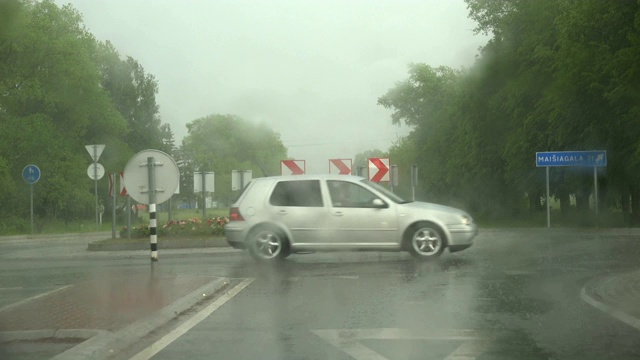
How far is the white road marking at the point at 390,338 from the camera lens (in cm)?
788

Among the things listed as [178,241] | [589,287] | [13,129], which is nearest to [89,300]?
[589,287]

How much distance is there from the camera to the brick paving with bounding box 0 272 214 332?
9.51m

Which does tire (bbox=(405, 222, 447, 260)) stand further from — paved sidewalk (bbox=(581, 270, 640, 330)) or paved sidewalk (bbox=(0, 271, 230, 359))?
paved sidewalk (bbox=(0, 271, 230, 359))

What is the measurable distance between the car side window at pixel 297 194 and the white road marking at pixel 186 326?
4.59m

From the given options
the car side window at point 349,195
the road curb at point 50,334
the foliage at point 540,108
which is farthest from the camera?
the foliage at point 540,108

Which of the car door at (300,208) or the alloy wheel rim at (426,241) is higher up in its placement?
the car door at (300,208)

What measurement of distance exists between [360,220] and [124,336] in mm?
9574

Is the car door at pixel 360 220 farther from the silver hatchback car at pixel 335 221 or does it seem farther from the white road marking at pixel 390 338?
the white road marking at pixel 390 338

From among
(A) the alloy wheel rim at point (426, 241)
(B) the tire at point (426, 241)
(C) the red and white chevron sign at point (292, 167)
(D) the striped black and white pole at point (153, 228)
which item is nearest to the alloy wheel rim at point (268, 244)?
(B) the tire at point (426, 241)

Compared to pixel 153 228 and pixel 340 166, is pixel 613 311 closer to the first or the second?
pixel 153 228

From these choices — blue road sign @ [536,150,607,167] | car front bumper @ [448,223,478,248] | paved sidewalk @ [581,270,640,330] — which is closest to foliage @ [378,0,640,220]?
blue road sign @ [536,150,607,167]

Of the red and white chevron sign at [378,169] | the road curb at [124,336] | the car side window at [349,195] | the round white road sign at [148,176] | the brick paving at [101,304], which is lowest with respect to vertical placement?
the road curb at [124,336]

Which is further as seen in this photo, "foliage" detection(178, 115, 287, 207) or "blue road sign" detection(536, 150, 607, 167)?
"blue road sign" detection(536, 150, 607, 167)

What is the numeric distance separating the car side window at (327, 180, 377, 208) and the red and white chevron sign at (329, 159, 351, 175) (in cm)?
1090
